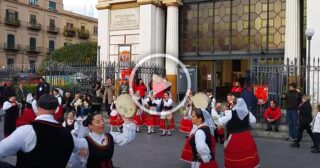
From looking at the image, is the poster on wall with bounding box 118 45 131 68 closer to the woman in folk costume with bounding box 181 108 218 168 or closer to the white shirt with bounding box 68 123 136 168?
the woman in folk costume with bounding box 181 108 218 168

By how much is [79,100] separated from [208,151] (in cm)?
875

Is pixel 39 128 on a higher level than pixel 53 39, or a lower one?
lower

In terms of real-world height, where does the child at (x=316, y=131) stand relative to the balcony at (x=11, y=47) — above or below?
below

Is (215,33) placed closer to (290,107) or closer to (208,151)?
(290,107)

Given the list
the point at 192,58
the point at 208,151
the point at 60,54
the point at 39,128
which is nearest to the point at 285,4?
the point at 192,58

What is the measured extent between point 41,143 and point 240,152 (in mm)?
4593

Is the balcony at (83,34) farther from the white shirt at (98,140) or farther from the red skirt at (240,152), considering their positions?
the white shirt at (98,140)

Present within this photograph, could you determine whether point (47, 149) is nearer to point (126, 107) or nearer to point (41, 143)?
point (41, 143)

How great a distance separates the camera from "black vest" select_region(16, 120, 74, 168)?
3.66m

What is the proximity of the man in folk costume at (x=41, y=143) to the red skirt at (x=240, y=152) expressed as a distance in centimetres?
421

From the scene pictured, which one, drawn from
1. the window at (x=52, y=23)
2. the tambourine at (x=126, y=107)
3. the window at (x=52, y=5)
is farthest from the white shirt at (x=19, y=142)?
the window at (x=52, y=5)

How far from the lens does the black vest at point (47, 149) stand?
366cm

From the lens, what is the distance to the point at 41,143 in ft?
12.1

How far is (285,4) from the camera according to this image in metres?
18.9
